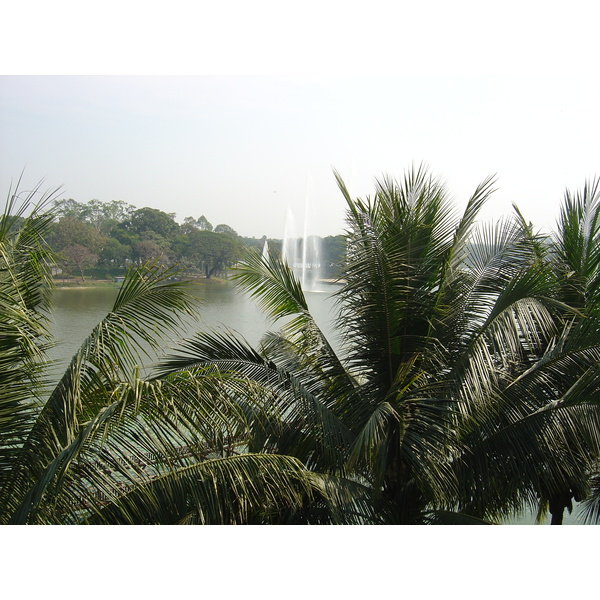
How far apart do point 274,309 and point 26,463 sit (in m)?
2.39

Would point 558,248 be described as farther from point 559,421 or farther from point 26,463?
point 26,463

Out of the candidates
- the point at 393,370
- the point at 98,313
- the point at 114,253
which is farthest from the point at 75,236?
the point at 393,370

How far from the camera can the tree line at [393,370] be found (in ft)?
10.7

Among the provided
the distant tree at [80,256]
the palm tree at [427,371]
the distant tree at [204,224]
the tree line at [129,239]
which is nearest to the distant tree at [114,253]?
the tree line at [129,239]

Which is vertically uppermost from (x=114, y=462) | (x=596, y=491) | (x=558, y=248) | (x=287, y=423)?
(x=558, y=248)

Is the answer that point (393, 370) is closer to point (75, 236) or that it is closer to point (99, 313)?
point (99, 313)

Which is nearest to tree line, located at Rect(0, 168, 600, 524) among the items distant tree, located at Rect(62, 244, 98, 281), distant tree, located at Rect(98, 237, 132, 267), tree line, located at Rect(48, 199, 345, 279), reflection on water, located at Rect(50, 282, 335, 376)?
reflection on water, located at Rect(50, 282, 335, 376)

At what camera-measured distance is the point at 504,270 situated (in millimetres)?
5148

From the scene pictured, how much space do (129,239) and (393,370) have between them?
9051 millimetres

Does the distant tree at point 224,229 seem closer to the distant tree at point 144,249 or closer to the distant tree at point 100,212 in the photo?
the distant tree at point 144,249

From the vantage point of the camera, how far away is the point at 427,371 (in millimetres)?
4809

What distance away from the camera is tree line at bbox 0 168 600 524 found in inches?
128

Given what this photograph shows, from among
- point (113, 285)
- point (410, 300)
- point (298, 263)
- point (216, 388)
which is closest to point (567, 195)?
point (410, 300)

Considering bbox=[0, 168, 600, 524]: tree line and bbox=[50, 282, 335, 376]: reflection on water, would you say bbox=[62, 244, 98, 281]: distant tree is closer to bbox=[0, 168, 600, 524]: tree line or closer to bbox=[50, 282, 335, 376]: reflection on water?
bbox=[50, 282, 335, 376]: reflection on water
